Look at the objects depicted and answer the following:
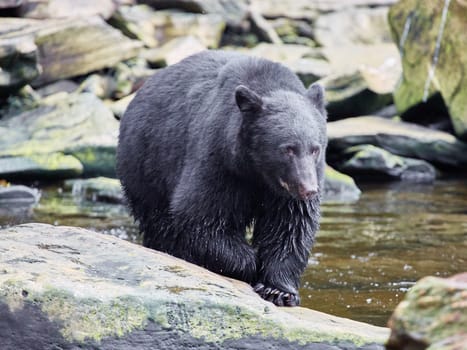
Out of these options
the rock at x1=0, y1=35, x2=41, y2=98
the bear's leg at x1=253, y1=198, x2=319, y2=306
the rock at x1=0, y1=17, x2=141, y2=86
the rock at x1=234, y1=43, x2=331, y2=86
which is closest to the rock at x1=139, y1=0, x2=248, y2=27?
the rock at x1=234, y1=43, x2=331, y2=86

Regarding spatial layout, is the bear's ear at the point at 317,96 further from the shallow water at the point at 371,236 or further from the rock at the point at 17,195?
the rock at the point at 17,195

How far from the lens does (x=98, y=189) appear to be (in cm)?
1214

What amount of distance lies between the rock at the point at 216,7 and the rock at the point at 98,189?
9.36 meters

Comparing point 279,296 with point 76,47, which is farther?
point 76,47

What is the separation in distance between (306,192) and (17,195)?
689cm

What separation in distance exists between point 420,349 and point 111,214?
8537mm

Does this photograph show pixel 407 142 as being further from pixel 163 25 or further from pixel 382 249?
pixel 163 25

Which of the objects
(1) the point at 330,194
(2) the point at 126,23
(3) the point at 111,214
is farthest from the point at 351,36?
(3) the point at 111,214

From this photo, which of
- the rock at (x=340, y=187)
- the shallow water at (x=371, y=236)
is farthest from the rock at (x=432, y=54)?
the rock at (x=340, y=187)

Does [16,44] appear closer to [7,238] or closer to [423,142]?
[423,142]

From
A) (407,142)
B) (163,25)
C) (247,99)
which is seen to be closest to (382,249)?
(247,99)

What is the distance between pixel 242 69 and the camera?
602 centimetres

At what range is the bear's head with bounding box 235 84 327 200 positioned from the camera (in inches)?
210

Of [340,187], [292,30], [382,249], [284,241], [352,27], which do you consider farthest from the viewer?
[352,27]
